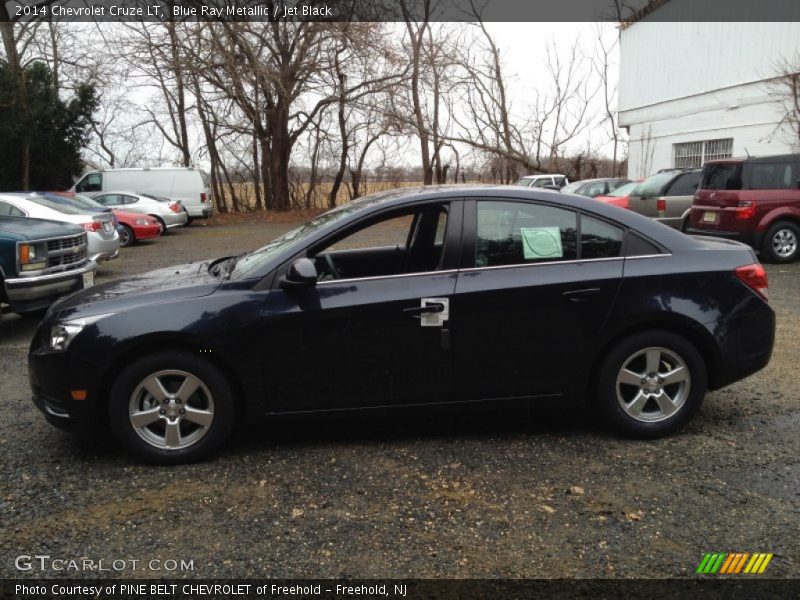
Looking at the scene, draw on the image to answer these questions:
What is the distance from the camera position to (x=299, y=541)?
301cm

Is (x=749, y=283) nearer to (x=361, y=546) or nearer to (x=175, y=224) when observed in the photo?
(x=361, y=546)

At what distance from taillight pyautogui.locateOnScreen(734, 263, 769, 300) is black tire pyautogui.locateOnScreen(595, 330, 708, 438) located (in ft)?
1.77

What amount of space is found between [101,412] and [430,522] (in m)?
2.02

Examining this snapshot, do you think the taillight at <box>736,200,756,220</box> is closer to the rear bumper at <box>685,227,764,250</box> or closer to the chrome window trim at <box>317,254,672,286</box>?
the rear bumper at <box>685,227,764,250</box>

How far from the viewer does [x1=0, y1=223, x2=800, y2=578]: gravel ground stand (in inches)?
113

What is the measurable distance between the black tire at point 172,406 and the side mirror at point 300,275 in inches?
25.3

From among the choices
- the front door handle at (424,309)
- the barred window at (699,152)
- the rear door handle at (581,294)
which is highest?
the barred window at (699,152)

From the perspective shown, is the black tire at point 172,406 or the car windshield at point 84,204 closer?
the black tire at point 172,406

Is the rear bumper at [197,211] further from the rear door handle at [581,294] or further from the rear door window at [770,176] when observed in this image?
the rear door handle at [581,294]

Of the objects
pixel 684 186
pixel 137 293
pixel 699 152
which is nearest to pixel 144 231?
pixel 684 186

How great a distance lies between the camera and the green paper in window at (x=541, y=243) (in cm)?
399

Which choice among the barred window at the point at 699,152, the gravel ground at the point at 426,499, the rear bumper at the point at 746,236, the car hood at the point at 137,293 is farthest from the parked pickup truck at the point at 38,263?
the barred window at the point at 699,152

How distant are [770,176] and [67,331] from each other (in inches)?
445

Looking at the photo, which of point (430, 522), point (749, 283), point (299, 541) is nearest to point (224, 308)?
point (299, 541)
